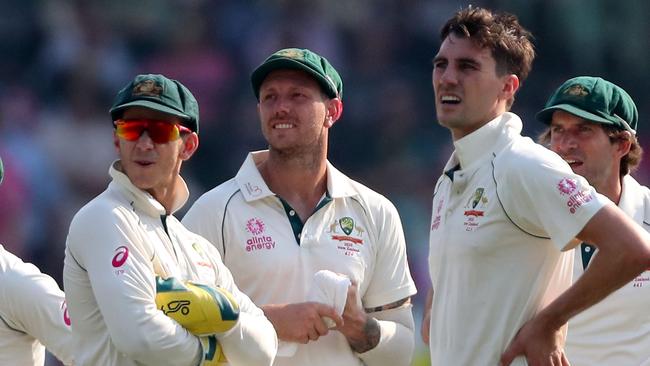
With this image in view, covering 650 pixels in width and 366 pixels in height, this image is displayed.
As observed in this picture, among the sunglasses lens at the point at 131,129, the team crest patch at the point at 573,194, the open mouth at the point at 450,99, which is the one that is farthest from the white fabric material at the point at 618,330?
the sunglasses lens at the point at 131,129

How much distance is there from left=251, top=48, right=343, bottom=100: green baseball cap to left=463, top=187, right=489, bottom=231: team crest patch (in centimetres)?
114

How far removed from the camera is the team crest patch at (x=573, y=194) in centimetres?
439

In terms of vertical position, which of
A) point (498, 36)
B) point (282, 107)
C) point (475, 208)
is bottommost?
point (475, 208)

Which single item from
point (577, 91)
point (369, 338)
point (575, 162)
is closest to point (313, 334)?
point (369, 338)

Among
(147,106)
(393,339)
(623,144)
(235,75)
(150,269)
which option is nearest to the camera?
(150,269)

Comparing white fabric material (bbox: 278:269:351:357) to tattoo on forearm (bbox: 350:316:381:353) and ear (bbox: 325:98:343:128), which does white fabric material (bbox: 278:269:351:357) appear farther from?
ear (bbox: 325:98:343:128)

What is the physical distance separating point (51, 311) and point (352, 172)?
555 cm

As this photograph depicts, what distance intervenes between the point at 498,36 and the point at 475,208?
0.67 meters

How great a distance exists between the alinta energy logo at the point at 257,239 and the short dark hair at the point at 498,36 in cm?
106

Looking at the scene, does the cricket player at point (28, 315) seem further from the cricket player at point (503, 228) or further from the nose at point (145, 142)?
the cricket player at point (503, 228)

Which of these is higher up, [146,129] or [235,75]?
[146,129]

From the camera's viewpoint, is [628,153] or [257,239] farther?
[628,153]

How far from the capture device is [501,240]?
4.57 metres

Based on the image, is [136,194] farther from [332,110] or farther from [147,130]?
[332,110]
